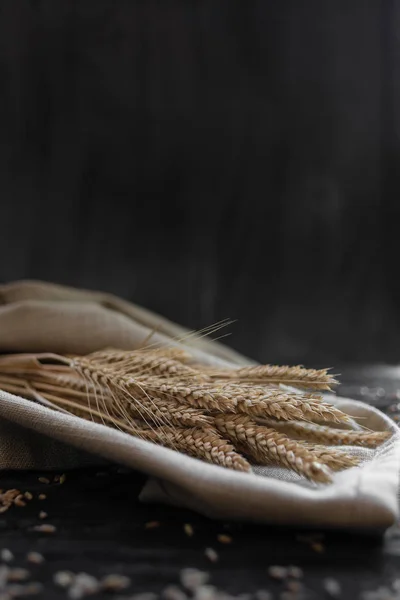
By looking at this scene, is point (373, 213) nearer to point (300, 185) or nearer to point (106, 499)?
point (300, 185)

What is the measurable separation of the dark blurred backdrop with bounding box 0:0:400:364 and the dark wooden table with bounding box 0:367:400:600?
1.21 meters

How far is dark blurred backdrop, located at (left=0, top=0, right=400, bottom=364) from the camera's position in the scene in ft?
5.89

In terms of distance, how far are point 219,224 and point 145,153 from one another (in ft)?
0.94

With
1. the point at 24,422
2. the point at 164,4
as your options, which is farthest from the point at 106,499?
the point at 164,4

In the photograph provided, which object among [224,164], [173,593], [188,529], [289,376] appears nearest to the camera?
[173,593]

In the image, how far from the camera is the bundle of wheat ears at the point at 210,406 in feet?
1.99

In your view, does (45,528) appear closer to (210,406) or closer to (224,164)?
(210,406)

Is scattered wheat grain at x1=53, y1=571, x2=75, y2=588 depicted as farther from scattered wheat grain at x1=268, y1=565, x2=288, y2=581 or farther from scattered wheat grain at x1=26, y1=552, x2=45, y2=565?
scattered wheat grain at x1=268, y1=565, x2=288, y2=581

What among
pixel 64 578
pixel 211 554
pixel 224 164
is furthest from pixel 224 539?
pixel 224 164

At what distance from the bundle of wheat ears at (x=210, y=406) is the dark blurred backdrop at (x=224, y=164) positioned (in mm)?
1033

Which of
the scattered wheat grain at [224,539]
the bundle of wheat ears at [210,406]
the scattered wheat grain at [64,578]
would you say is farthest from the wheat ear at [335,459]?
the scattered wheat grain at [64,578]

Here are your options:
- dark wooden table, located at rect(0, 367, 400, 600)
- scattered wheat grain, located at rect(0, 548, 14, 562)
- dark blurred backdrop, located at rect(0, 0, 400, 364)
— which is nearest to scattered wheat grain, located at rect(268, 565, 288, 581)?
dark wooden table, located at rect(0, 367, 400, 600)

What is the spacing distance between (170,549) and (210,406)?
0.14 m

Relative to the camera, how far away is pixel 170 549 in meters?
0.56
